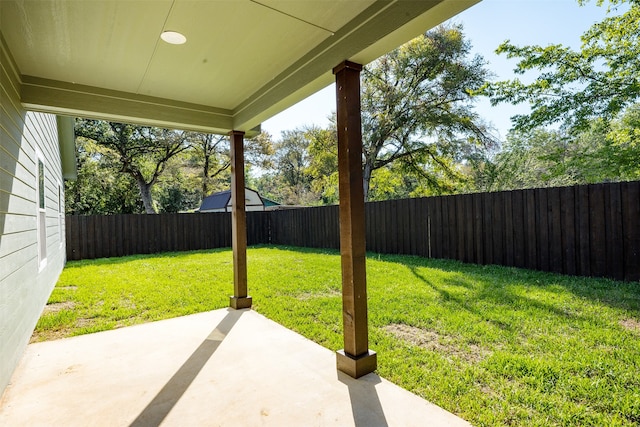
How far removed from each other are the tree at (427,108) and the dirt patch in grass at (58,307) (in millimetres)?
11682

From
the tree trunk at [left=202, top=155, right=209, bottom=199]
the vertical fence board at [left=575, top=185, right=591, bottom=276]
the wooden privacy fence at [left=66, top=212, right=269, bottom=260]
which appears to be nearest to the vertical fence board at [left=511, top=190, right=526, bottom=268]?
the vertical fence board at [left=575, top=185, right=591, bottom=276]

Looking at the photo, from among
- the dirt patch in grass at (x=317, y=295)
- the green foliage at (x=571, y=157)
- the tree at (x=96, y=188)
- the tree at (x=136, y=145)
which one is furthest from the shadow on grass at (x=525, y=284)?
the tree at (x=96, y=188)

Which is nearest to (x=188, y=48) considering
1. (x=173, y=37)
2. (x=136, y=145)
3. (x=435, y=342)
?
(x=173, y=37)

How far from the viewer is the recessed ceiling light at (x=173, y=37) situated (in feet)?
7.30

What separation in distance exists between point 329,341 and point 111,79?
2.97m

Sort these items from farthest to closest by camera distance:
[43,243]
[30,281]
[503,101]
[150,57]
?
[503,101] < [43,243] < [30,281] < [150,57]

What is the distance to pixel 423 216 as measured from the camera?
7.26 m

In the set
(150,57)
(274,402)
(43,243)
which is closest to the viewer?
(274,402)

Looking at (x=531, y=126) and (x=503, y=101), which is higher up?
(x=503, y=101)

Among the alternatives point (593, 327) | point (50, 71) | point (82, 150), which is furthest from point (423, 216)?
point (82, 150)

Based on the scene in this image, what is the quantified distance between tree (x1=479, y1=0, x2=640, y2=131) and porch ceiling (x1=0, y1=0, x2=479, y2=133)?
845 cm

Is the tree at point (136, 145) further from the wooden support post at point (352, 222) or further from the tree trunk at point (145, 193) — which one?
the wooden support post at point (352, 222)

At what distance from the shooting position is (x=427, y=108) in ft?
43.6

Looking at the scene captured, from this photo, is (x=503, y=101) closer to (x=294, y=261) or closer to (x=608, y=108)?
(x=608, y=108)
